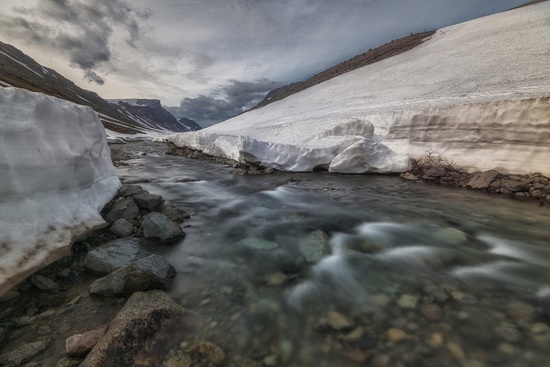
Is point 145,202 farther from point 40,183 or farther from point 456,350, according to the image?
point 456,350

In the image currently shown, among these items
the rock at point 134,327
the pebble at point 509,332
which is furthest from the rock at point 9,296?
the pebble at point 509,332

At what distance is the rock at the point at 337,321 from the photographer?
8.43ft

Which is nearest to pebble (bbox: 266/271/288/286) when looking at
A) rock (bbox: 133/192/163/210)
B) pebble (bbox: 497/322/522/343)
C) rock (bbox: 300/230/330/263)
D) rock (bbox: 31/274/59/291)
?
rock (bbox: 300/230/330/263)

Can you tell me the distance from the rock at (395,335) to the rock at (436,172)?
284 inches

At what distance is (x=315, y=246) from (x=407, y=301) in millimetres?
1675

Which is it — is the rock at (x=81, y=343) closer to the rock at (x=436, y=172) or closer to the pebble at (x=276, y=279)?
the pebble at (x=276, y=279)

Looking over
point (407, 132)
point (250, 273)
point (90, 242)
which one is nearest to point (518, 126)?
point (407, 132)

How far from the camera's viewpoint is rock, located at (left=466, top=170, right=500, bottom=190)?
6984 millimetres

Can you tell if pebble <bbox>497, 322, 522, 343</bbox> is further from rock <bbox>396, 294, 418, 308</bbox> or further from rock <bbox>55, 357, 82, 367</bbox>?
rock <bbox>55, 357, 82, 367</bbox>

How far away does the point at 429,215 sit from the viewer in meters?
5.52

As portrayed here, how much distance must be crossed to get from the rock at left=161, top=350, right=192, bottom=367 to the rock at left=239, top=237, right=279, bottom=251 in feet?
7.11

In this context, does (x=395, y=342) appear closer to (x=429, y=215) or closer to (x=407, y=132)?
(x=429, y=215)

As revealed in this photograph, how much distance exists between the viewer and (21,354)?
7.39 feet

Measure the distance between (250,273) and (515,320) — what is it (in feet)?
9.31
